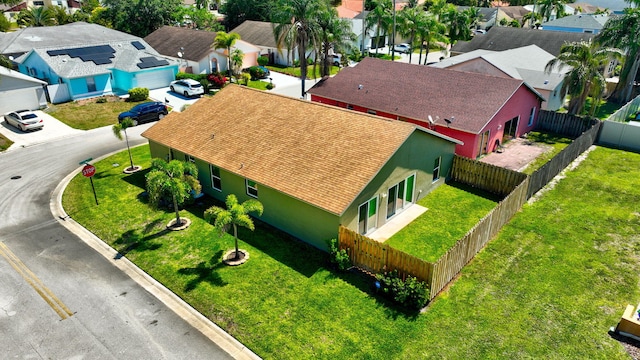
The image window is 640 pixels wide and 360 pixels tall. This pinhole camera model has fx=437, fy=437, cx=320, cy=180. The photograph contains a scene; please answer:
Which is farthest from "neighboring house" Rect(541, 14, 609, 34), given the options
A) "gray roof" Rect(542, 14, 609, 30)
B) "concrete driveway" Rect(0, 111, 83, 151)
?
"concrete driveway" Rect(0, 111, 83, 151)

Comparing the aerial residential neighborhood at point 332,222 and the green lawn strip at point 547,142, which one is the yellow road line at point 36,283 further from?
the green lawn strip at point 547,142

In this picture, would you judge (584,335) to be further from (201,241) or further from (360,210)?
(201,241)

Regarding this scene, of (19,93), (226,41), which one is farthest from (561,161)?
(19,93)

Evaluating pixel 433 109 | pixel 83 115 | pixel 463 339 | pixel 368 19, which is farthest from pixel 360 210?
pixel 368 19

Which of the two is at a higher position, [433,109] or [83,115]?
[433,109]

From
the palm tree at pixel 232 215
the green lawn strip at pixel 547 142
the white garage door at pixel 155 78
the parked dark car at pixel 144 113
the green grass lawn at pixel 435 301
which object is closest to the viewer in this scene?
the green grass lawn at pixel 435 301

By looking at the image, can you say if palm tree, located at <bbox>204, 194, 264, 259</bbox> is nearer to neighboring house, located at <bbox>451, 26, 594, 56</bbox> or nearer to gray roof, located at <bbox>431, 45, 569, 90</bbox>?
gray roof, located at <bbox>431, 45, 569, 90</bbox>

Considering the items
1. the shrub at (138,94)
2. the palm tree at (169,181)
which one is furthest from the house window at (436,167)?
the shrub at (138,94)

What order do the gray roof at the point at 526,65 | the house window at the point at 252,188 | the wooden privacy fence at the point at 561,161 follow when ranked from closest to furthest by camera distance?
the house window at the point at 252,188
the wooden privacy fence at the point at 561,161
the gray roof at the point at 526,65
